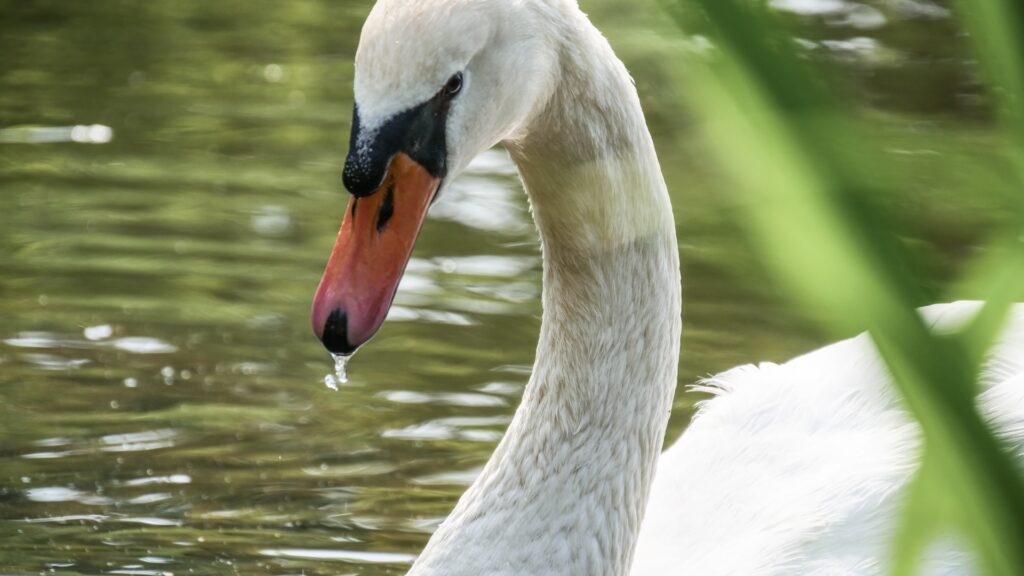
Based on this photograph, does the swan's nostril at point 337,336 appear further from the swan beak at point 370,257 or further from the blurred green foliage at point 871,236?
the blurred green foliage at point 871,236

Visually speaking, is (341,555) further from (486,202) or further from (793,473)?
A: (486,202)

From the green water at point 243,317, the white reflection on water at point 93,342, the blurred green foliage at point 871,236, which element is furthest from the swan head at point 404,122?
the white reflection on water at point 93,342

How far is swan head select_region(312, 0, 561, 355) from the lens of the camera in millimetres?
2451

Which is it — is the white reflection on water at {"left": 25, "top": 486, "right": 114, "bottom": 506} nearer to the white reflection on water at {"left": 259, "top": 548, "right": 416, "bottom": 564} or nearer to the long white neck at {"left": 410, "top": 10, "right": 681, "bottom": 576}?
the white reflection on water at {"left": 259, "top": 548, "right": 416, "bottom": 564}

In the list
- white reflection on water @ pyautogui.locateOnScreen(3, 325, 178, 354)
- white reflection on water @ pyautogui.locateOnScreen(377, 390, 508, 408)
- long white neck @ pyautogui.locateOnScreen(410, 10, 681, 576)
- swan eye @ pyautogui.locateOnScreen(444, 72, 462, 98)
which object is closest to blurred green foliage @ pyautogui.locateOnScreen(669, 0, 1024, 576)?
swan eye @ pyautogui.locateOnScreen(444, 72, 462, 98)

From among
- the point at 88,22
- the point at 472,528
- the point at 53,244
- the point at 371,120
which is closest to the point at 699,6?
the point at 371,120

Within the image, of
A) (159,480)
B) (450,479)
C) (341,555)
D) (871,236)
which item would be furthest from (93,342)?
(871,236)

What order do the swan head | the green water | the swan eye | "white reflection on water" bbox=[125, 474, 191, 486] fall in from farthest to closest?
"white reflection on water" bbox=[125, 474, 191, 486], the green water, the swan eye, the swan head

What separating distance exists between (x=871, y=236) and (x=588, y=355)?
8.76ft

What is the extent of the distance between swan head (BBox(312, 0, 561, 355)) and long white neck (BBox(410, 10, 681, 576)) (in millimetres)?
316

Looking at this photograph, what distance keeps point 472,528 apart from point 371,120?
911mm

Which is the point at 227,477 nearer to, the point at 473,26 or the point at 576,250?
the point at 576,250

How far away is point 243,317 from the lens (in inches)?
229

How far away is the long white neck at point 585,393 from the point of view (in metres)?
2.97
